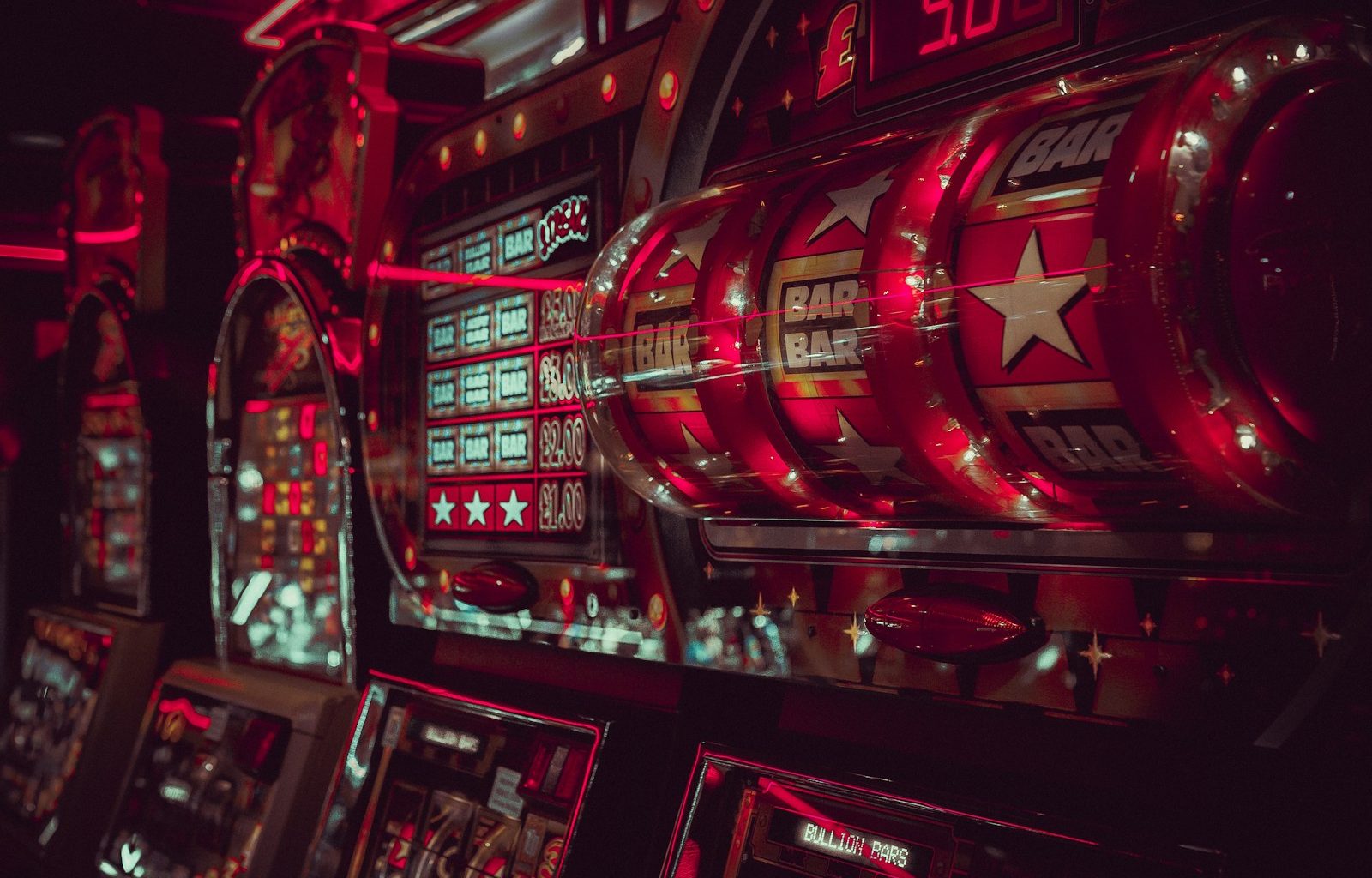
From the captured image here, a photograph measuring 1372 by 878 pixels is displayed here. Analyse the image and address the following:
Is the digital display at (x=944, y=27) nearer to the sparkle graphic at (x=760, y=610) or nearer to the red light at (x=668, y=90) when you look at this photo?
the red light at (x=668, y=90)

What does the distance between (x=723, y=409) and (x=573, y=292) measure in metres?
0.78

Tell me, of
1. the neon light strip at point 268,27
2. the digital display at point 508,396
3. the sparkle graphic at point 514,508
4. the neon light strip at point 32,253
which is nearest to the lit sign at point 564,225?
the digital display at point 508,396

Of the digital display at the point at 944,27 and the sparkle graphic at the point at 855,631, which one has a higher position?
the digital display at the point at 944,27

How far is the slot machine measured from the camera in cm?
94

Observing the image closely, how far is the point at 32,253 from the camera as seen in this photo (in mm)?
5023

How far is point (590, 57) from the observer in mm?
2100

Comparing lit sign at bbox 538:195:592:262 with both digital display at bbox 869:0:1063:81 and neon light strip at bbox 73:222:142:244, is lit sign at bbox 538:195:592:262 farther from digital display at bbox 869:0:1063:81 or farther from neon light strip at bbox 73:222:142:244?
neon light strip at bbox 73:222:142:244

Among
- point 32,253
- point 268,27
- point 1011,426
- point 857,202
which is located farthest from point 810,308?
point 32,253

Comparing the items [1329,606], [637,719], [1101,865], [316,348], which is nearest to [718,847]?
[637,719]

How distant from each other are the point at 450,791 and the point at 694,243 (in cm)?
116

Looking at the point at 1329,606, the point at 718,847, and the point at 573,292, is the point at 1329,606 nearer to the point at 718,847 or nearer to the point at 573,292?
the point at 718,847

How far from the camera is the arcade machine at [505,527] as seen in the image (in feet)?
6.30

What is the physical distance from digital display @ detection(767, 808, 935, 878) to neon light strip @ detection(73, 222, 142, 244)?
3050 millimetres

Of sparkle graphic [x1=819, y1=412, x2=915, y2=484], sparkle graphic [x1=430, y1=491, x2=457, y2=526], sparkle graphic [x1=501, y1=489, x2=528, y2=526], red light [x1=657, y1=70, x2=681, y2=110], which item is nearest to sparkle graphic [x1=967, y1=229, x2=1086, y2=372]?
sparkle graphic [x1=819, y1=412, x2=915, y2=484]
